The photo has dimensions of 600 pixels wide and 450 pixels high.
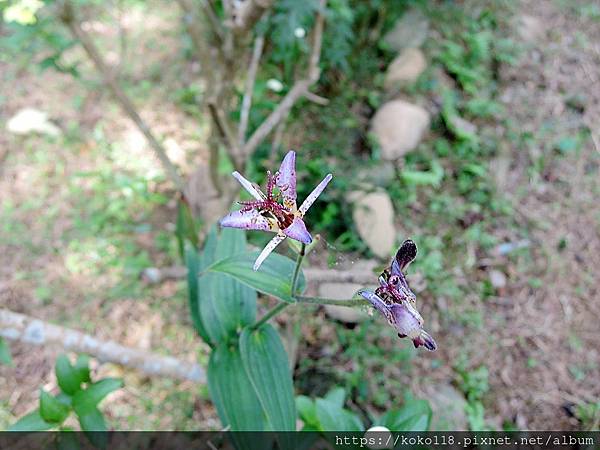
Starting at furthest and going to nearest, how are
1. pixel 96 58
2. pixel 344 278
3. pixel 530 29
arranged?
pixel 530 29, pixel 96 58, pixel 344 278

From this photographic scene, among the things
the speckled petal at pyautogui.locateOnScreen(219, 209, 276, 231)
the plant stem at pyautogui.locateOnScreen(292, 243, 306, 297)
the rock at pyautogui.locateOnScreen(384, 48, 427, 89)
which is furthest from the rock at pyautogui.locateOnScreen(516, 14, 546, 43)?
the speckled petal at pyautogui.locateOnScreen(219, 209, 276, 231)

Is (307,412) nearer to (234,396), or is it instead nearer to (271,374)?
(234,396)

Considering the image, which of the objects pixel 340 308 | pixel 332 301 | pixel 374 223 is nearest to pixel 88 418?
pixel 332 301

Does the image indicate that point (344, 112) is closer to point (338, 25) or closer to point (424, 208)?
point (338, 25)

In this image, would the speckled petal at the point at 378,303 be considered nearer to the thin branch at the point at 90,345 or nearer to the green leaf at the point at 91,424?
the green leaf at the point at 91,424

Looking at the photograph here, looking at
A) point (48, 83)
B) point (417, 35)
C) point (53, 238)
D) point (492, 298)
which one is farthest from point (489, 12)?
point (53, 238)
